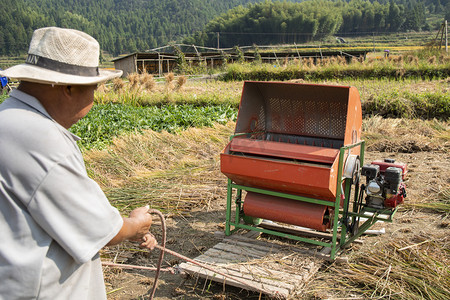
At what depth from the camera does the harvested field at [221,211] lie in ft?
12.3

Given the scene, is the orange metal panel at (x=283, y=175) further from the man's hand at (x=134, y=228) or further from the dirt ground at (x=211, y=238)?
the man's hand at (x=134, y=228)

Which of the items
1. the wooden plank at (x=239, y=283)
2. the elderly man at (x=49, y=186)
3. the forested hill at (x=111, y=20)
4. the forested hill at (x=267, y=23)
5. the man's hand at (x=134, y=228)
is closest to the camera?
the elderly man at (x=49, y=186)

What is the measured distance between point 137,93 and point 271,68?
8688 mm

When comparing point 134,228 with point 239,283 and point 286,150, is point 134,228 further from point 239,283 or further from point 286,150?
point 286,150

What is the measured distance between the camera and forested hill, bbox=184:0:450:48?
111m

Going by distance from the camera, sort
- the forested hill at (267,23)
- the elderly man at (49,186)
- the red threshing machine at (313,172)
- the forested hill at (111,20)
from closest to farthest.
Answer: the elderly man at (49,186) → the red threshing machine at (313,172) → the forested hill at (111,20) → the forested hill at (267,23)

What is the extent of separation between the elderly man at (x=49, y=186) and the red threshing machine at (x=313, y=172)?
2380 millimetres

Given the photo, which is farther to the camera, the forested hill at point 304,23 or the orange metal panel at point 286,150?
the forested hill at point 304,23

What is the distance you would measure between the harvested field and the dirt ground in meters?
0.01

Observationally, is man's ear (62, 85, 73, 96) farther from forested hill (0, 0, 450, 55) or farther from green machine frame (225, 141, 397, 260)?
forested hill (0, 0, 450, 55)

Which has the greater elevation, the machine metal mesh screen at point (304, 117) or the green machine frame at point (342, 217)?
the machine metal mesh screen at point (304, 117)

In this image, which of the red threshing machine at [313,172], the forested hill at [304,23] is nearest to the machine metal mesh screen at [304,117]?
the red threshing machine at [313,172]

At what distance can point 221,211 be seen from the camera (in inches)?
226

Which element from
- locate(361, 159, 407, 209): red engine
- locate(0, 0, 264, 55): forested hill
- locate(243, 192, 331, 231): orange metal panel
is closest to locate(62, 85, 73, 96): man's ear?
locate(243, 192, 331, 231): orange metal panel
